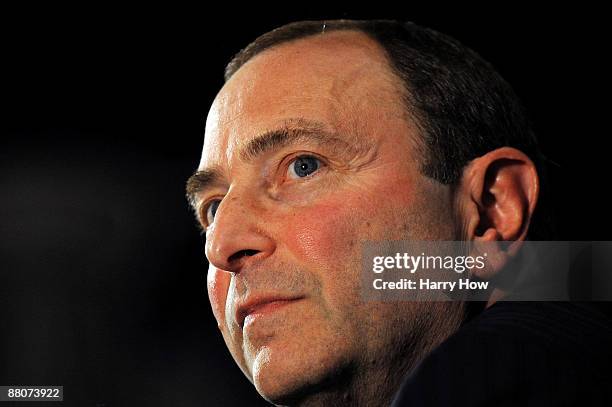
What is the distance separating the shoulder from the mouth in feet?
0.71

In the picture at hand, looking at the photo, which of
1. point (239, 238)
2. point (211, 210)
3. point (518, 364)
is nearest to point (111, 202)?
point (211, 210)

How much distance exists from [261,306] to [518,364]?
1.15ft

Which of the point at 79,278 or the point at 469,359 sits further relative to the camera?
the point at 79,278

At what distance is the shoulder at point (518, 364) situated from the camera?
0.79 m

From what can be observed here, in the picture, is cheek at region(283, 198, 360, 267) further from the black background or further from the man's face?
the black background

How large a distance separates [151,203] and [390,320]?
0.60 metres

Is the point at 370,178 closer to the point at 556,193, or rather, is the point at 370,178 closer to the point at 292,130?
the point at 292,130

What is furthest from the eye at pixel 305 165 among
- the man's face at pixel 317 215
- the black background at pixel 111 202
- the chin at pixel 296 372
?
the black background at pixel 111 202

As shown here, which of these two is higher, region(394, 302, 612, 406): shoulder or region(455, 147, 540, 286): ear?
region(455, 147, 540, 286): ear

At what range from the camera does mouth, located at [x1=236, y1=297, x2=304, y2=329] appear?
1025mm

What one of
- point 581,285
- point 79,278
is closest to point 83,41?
point 79,278

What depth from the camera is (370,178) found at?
3.54ft

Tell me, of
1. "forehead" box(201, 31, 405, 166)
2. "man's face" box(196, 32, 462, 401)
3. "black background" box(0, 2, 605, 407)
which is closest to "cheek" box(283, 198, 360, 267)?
"man's face" box(196, 32, 462, 401)

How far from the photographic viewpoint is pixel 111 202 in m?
1.49
